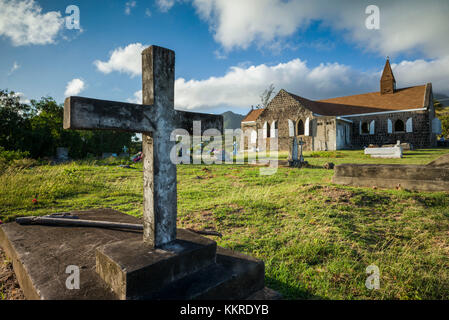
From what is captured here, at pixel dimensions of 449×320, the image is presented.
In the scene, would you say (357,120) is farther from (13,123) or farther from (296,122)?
(13,123)

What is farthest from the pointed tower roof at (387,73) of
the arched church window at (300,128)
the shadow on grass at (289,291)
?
the shadow on grass at (289,291)

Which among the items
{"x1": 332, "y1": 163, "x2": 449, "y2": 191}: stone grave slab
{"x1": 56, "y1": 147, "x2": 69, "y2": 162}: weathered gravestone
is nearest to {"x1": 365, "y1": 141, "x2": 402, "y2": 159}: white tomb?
{"x1": 332, "y1": 163, "x2": 449, "y2": 191}: stone grave slab

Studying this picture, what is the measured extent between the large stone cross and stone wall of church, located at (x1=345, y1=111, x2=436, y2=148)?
26.5m

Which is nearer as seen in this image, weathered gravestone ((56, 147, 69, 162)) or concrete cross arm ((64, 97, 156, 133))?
concrete cross arm ((64, 97, 156, 133))

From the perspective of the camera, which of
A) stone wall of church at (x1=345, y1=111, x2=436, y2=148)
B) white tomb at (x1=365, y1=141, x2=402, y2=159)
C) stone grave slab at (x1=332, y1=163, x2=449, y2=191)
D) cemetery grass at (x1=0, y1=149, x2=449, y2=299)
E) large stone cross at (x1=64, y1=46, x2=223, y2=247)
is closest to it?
large stone cross at (x1=64, y1=46, x2=223, y2=247)

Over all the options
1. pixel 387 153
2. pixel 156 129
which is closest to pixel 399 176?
pixel 156 129

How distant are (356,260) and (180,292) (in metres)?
2.18

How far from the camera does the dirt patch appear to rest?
195 centimetres

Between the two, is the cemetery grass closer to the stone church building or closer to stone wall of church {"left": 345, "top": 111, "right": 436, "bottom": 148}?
the stone church building

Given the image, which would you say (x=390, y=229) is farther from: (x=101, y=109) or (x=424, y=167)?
(x=101, y=109)

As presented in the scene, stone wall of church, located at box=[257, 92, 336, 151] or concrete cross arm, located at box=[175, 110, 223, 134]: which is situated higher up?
stone wall of church, located at box=[257, 92, 336, 151]
